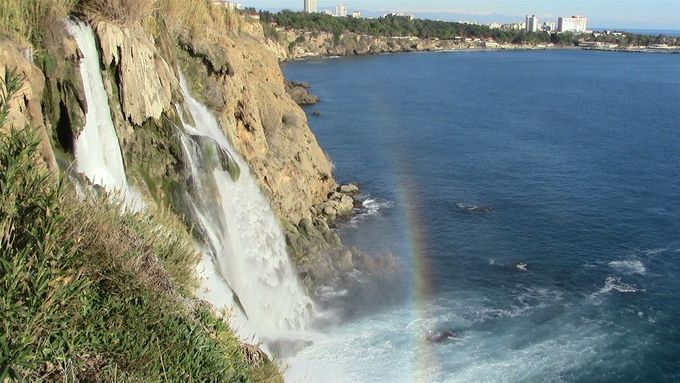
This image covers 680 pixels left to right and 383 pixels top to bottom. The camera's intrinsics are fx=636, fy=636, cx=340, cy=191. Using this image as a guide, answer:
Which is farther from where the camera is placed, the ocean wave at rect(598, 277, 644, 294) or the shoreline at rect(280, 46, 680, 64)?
the shoreline at rect(280, 46, 680, 64)

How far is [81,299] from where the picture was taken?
7.25 m

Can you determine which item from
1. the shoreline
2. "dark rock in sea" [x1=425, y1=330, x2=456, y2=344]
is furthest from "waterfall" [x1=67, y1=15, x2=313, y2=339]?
the shoreline

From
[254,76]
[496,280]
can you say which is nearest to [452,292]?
[496,280]

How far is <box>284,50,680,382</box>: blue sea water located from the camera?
20.6 metres

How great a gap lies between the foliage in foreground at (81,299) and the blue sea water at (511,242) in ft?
33.7

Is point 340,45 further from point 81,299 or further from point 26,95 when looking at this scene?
point 81,299

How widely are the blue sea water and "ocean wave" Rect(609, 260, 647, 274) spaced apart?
0.08 m

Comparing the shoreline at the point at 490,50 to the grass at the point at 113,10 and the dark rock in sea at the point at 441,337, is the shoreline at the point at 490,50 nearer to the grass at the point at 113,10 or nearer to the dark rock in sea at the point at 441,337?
the dark rock in sea at the point at 441,337

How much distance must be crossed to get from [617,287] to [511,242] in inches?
222

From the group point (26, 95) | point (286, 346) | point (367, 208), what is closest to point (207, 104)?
point (286, 346)

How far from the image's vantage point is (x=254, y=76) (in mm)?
31406

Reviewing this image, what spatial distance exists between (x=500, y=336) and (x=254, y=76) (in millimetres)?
17288

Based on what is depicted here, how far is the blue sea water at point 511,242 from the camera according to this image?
20.6 meters

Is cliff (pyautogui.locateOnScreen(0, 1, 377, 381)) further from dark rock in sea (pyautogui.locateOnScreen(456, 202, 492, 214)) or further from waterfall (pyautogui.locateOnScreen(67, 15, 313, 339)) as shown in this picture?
dark rock in sea (pyautogui.locateOnScreen(456, 202, 492, 214))
